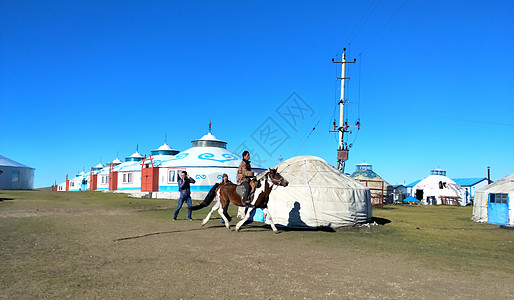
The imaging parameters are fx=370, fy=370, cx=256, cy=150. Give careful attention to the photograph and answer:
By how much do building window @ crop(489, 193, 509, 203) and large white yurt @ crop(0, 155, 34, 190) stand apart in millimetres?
52152

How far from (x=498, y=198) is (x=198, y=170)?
75.8ft

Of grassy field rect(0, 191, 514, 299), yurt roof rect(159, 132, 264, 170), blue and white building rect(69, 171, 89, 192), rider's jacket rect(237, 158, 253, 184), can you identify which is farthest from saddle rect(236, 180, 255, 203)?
blue and white building rect(69, 171, 89, 192)

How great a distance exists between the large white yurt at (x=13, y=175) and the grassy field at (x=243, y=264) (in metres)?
44.3

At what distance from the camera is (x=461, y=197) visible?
151 ft

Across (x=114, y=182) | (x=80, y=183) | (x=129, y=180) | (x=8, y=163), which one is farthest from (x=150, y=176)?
(x=80, y=183)

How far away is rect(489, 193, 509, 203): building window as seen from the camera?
625 inches

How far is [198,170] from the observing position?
3309 cm

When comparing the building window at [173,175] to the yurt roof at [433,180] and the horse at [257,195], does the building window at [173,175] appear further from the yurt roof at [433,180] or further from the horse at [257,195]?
the yurt roof at [433,180]

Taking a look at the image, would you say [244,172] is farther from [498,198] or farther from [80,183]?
[80,183]

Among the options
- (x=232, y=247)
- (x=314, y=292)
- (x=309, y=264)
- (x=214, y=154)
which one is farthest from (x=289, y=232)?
(x=214, y=154)

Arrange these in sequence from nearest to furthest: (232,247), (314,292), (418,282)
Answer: (314,292)
(418,282)
(232,247)

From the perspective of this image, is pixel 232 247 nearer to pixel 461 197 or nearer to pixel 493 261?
pixel 493 261

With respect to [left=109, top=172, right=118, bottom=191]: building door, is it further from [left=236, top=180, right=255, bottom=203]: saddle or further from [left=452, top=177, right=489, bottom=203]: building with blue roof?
[left=452, top=177, right=489, bottom=203]: building with blue roof

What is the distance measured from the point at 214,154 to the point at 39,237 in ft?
88.3
